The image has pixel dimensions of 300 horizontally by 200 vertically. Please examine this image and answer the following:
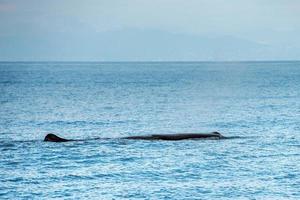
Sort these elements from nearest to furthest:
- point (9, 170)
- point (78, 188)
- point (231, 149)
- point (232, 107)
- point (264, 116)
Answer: point (78, 188) < point (9, 170) < point (231, 149) < point (264, 116) < point (232, 107)

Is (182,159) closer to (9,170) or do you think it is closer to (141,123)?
(9,170)

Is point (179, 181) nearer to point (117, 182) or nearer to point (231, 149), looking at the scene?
point (117, 182)

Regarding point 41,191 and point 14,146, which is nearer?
point 41,191

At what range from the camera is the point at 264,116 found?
84312mm

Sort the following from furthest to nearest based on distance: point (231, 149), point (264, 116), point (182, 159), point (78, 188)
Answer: point (264, 116) < point (231, 149) < point (182, 159) < point (78, 188)

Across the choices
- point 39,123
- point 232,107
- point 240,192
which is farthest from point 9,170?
point 232,107

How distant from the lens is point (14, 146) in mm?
54688

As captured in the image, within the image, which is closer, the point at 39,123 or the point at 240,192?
the point at 240,192

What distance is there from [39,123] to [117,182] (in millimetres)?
40100

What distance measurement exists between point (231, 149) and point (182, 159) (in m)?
6.38

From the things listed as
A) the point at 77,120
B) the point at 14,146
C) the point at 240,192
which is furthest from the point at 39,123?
the point at 240,192

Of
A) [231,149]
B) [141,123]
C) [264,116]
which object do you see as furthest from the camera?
[264,116]

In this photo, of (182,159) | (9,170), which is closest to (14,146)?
(9,170)

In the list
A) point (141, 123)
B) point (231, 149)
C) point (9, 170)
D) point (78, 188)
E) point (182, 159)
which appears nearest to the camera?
point (78, 188)
